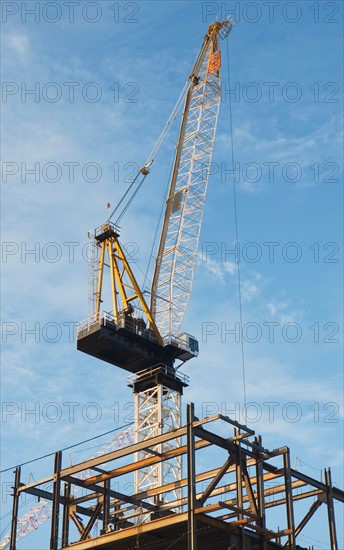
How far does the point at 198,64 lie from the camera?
12356 cm

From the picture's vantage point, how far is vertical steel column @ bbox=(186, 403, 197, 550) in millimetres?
50875

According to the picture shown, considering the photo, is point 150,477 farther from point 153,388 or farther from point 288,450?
point 288,450

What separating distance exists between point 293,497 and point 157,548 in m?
10.0

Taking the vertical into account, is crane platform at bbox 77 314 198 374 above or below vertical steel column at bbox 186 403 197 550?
above

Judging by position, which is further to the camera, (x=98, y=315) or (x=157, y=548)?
(x=98, y=315)

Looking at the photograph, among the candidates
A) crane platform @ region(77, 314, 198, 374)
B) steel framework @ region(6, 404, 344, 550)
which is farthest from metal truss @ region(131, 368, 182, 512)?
steel framework @ region(6, 404, 344, 550)

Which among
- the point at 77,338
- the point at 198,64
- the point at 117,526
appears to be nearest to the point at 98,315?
the point at 77,338

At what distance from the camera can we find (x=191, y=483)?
5262cm

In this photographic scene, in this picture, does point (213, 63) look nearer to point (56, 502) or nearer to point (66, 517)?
point (66, 517)

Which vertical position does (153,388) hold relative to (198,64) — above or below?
below

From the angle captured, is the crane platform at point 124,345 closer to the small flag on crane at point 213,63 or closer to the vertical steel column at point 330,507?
the small flag on crane at point 213,63

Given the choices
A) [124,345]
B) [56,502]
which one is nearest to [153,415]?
[124,345]

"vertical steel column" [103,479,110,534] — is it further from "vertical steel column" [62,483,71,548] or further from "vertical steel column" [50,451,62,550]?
"vertical steel column" [50,451,62,550]

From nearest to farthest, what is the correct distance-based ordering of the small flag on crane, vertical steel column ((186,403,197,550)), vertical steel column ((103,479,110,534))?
vertical steel column ((186,403,197,550)) → vertical steel column ((103,479,110,534)) → the small flag on crane
